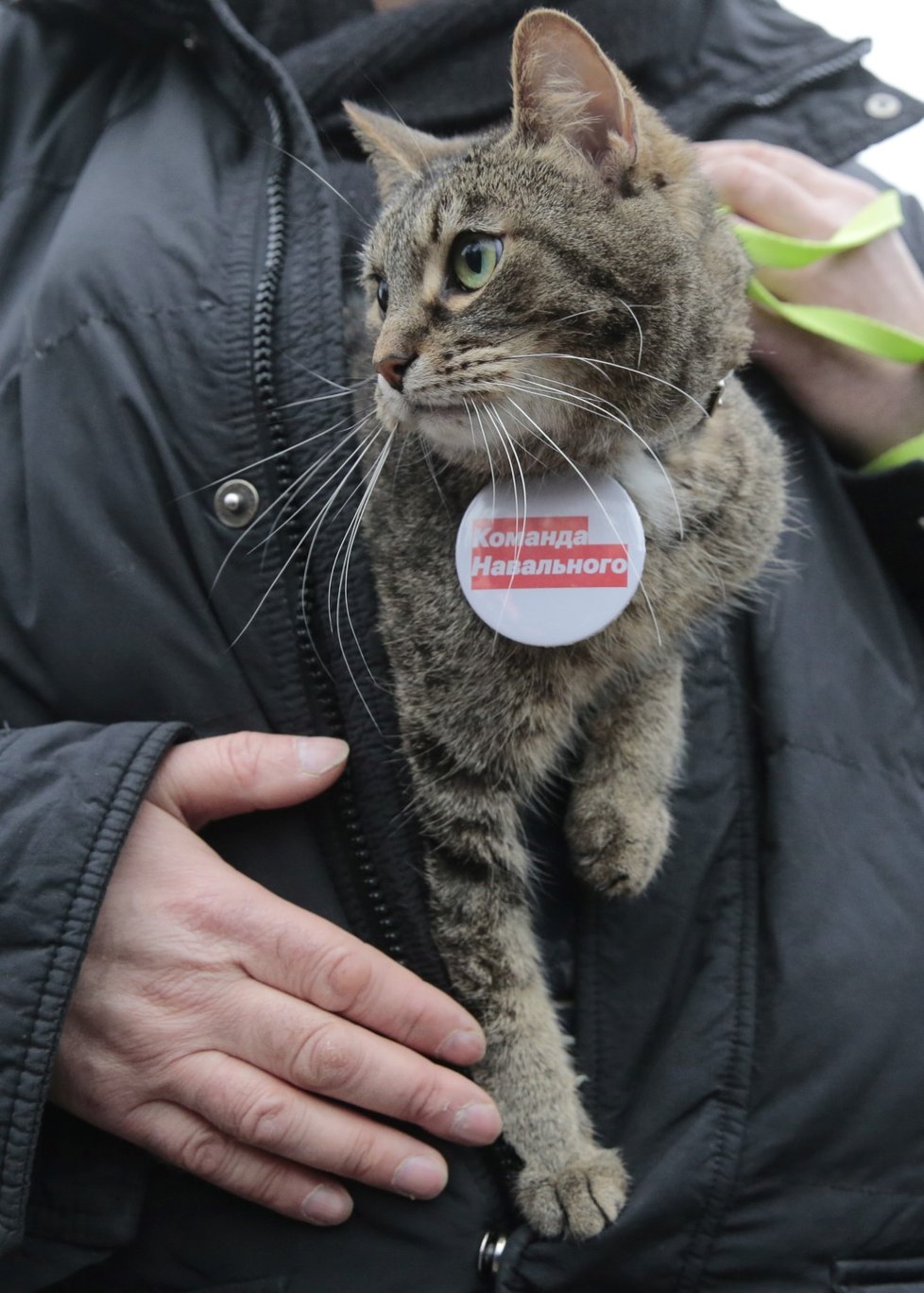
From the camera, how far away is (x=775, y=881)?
1.01 m

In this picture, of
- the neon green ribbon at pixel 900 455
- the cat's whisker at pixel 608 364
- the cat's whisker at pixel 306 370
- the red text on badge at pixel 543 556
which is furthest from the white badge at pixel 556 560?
the neon green ribbon at pixel 900 455

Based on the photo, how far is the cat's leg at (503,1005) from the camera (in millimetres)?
996

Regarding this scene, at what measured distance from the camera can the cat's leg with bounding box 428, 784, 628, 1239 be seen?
3.27ft

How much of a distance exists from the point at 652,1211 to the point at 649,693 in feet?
1.70

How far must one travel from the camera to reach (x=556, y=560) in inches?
35.9

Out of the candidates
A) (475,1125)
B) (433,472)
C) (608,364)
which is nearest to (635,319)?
(608,364)

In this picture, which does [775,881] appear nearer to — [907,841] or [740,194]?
[907,841]

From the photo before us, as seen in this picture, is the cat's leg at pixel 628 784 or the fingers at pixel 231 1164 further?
the cat's leg at pixel 628 784

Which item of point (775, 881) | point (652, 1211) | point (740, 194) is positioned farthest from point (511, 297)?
point (652, 1211)

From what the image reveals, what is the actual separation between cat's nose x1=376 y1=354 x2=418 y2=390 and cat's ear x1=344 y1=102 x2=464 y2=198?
0.29 metres

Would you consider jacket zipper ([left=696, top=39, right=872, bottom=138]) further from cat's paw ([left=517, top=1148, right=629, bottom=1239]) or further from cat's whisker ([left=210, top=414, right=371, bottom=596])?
cat's paw ([left=517, top=1148, right=629, bottom=1239])

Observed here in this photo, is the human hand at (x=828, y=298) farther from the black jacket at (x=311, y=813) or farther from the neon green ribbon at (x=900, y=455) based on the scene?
the black jacket at (x=311, y=813)

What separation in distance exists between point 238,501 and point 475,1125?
0.65 m

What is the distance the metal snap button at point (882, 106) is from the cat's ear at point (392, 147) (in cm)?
59
